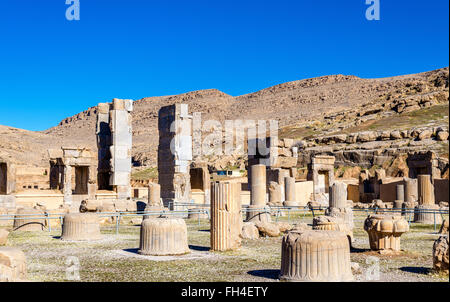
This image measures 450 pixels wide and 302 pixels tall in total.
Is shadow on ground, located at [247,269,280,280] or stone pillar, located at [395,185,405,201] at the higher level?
stone pillar, located at [395,185,405,201]

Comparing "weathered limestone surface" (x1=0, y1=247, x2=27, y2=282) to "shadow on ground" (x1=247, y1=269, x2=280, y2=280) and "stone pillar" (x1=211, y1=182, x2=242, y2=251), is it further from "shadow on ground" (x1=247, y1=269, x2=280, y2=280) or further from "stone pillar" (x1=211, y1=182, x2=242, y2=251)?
"stone pillar" (x1=211, y1=182, x2=242, y2=251)

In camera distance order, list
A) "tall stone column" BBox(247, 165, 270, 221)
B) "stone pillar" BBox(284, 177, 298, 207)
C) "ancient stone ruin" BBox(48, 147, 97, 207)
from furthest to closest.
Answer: "stone pillar" BBox(284, 177, 298, 207)
"ancient stone ruin" BBox(48, 147, 97, 207)
"tall stone column" BBox(247, 165, 270, 221)

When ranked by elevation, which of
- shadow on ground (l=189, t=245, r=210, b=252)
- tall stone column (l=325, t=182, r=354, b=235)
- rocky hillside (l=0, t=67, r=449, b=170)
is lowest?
shadow on ground (l=189, t=245, r=210, b=252)

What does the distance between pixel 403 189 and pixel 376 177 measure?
657cm

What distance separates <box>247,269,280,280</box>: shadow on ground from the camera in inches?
310

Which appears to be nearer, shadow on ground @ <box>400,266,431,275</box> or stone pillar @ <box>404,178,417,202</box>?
shadow on ground @ <box>400,266,431,275</box>

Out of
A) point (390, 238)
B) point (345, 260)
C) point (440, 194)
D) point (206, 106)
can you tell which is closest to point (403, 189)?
point (440, 194)

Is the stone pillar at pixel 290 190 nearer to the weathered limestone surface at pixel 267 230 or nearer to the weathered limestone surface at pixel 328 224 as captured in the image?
the weathered limestone surface at pixel 267 230

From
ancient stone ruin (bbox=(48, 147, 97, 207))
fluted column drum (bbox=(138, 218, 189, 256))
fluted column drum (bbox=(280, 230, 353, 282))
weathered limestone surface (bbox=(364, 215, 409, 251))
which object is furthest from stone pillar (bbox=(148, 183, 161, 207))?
fluted column drum (bbox=(280, 230, 353, 282))

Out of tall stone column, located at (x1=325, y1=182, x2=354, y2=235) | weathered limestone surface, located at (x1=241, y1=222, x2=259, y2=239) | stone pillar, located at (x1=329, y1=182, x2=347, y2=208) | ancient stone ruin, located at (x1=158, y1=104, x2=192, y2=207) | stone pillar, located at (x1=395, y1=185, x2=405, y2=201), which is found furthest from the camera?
stone pillar, located at (x1=395, y1=185, x2=405, y2=201)

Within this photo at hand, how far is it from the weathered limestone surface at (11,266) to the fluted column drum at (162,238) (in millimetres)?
3820

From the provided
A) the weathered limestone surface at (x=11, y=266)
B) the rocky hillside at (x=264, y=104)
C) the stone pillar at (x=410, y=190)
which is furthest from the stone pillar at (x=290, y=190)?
the rocky hillside at (x=264, y=104)

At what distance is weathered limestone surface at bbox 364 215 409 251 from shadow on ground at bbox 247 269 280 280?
312 cm

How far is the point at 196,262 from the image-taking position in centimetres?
928
